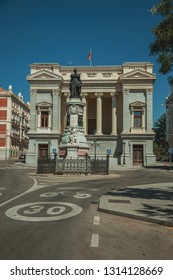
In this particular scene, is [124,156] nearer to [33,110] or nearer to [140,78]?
[140,78]

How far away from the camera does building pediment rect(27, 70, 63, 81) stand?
185ft

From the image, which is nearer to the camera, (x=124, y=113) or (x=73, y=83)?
(x=73, y=83)

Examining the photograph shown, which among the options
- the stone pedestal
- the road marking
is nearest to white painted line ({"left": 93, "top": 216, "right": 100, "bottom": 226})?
the road marking

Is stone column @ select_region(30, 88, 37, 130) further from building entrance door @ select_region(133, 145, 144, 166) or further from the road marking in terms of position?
the road marking

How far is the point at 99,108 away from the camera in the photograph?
2333 inches

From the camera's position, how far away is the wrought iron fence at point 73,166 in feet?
86.1

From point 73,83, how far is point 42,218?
24272 millimetres

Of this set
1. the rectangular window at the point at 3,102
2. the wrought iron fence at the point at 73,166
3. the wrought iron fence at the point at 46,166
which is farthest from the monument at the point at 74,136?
the rectangular window at the point at 3,102

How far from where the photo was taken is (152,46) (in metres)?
12.4

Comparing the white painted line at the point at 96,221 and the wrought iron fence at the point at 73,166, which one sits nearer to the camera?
the white painted line at the point at 96,221

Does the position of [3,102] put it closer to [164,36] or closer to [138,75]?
[138,75]

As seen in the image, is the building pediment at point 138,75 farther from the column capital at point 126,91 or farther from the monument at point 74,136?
the monument at point 74,136

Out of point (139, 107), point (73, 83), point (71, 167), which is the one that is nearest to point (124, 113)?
point (139, 107)

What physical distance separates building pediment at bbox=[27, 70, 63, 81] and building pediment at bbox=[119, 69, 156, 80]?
42.0ft
